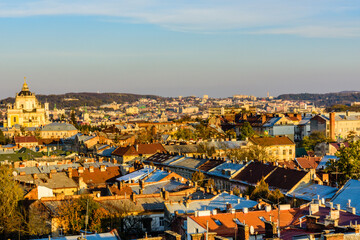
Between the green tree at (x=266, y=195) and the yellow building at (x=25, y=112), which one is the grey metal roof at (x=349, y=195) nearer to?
the green tree at (x=266, y=195)

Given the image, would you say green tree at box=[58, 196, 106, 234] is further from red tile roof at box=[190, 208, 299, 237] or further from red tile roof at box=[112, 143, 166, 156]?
red tile roof at box=[112, 143, 166, 156]

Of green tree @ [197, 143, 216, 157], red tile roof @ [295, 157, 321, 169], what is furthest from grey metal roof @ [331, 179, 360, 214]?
green tree @ [197, 143, 216, 157]

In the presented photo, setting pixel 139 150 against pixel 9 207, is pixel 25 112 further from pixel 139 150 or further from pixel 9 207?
pixel 9 207

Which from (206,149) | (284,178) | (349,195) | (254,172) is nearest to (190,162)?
(254,172)

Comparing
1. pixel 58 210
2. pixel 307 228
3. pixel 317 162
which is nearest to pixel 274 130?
pixel 317 162

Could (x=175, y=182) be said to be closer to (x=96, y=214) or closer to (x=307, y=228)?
(x=96, y=214)

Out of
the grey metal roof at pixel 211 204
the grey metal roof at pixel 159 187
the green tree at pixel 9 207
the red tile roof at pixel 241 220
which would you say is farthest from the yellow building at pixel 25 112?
the red tile roof at pixel 241 220
